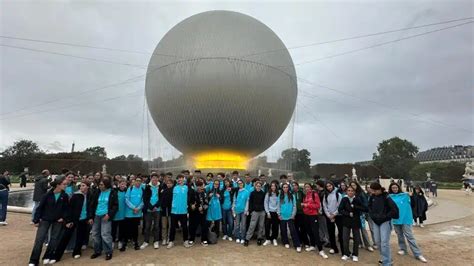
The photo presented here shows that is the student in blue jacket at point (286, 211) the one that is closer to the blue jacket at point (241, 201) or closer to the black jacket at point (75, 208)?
the blue jacket at point (241, 201)

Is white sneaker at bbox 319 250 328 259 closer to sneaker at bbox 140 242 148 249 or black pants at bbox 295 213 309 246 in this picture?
black pants at bbox 295 213 309 246

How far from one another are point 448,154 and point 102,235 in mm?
125224

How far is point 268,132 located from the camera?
2253 cm

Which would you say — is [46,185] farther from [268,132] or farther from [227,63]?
[268,132]

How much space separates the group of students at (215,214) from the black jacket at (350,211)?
2 centimetres

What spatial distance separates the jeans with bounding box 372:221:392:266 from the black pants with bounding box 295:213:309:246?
1.65m

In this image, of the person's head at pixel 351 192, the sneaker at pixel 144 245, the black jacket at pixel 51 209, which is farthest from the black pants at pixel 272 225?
the black jacket at pixel 51 209

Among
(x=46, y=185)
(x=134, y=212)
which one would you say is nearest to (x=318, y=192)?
(x=134, y=212)

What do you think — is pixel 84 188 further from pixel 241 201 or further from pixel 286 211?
pixel 286 211

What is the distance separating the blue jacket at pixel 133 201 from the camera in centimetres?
604

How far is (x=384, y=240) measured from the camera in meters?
4.93

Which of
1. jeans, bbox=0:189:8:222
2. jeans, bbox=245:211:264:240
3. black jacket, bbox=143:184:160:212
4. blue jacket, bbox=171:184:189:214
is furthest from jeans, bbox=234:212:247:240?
jeans, bbox=0:189:8:222

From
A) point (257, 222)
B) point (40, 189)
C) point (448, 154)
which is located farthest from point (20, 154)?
point (448, 154)

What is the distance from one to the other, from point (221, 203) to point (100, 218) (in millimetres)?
2756
